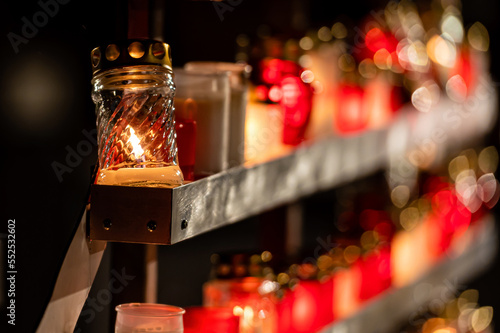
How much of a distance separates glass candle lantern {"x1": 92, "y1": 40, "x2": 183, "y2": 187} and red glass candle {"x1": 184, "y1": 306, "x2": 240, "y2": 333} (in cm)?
31

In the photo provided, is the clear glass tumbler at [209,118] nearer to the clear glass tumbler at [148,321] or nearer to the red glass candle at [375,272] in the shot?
the clear glass tumbler at [148,321]

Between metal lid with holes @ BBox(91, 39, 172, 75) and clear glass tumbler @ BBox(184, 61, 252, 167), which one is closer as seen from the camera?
metal lid with holes @ BBox(91, 39, 172, 75)

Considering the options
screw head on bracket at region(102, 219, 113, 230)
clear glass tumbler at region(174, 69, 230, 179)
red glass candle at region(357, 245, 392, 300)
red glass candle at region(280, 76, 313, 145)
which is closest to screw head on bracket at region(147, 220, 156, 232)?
screw head on bracket at region(102, 219, 113, 230)

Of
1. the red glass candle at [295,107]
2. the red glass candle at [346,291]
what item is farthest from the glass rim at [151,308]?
A: the red glass candle at [346,291]

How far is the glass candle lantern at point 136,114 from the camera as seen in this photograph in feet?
3.16

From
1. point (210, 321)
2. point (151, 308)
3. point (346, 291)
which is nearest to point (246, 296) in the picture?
point (210, 321)

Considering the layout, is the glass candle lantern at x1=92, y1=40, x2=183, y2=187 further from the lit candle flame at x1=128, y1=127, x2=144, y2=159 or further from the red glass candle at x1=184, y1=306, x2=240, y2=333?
the red glass candle at x1=184, y1=306, x2=240, y2=333

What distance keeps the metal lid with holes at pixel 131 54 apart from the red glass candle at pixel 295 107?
634 mm

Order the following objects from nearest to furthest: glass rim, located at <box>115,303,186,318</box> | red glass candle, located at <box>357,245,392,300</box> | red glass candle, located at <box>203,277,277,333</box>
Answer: glass rim, located at <box>115,303,186,318</box> < red glass candle, located at <box>203,277,277,333</box> < red glass candle, located at <box>357,245,392,300</box>

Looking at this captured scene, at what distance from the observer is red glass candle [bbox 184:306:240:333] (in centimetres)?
121

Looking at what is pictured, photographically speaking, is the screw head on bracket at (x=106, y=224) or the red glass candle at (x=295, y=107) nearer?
the screw head on bracket at (x=106, y=224)

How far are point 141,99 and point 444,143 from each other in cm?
179

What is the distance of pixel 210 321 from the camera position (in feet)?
3.98

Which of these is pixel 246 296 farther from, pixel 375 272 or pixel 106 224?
pixel 375 272
